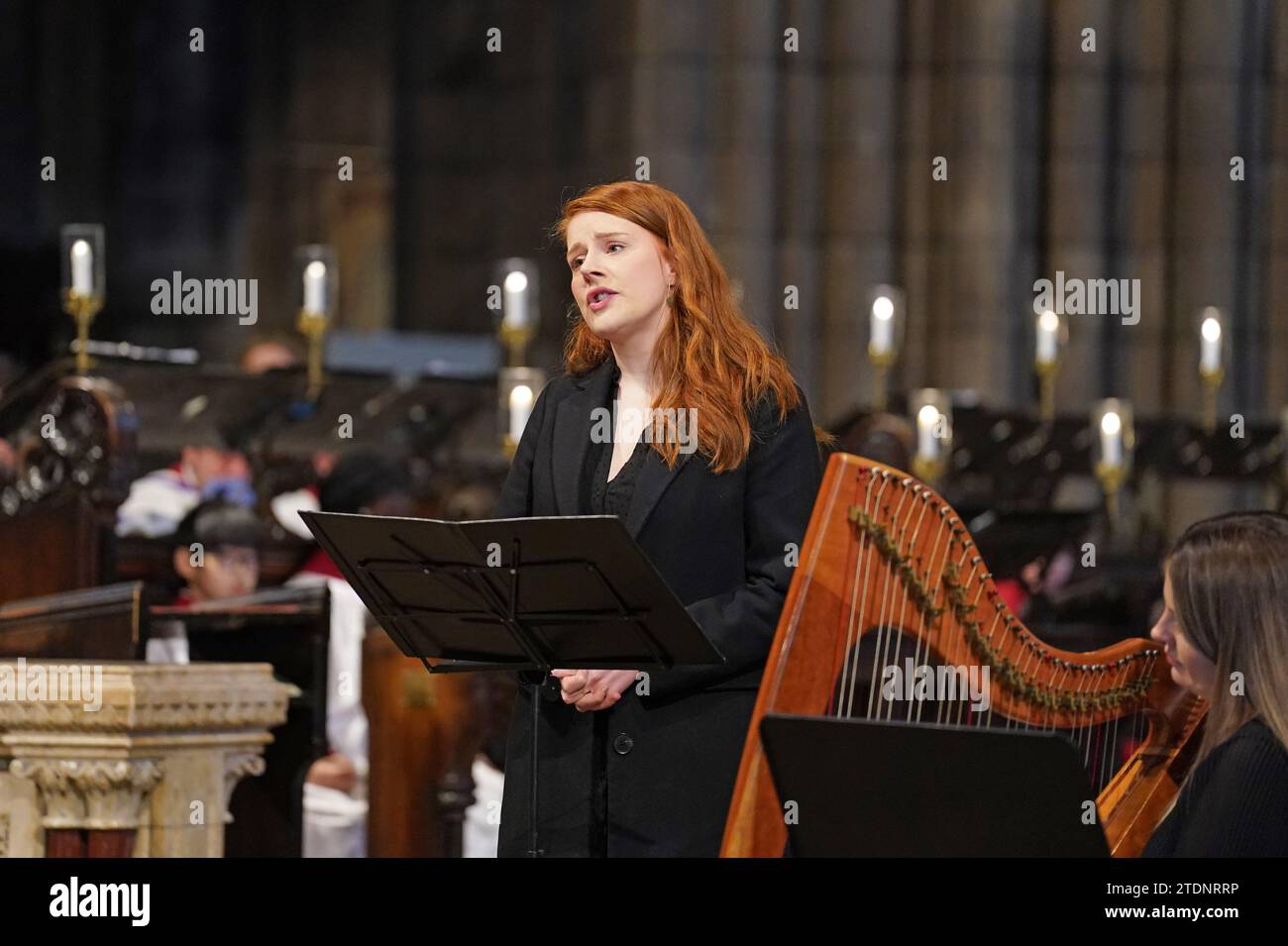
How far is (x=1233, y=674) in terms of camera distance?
11.2 feet

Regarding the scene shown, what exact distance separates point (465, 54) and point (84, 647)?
404 inches

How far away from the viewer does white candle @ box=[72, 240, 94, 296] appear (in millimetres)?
7449

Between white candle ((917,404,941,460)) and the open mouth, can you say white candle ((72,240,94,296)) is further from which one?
the open mouth

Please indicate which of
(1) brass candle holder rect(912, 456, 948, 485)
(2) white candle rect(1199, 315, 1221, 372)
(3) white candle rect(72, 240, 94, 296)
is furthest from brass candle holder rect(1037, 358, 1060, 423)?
(3) white candle rect(72, 240, 94, 296)

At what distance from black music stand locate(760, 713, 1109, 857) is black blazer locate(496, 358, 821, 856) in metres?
0.68

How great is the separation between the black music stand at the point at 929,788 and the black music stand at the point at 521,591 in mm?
424

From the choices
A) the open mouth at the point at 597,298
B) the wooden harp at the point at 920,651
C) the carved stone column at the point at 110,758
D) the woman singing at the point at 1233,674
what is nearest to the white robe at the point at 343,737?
the carved stone column at the point at 110,758

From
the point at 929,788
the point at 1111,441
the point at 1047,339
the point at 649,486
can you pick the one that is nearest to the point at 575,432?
the point at 649,486

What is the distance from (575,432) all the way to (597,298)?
0.27 meters

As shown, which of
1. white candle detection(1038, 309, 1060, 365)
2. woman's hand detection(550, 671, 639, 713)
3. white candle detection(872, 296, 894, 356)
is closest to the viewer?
woman's hand detection(550, 671, 639, 713)

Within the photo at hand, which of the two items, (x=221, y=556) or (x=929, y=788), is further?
(x=221, y=556)

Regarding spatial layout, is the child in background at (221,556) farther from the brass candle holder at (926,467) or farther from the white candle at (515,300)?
the brass candle holder at (926,467)

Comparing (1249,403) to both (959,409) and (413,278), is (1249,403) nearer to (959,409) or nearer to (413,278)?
(959,409)

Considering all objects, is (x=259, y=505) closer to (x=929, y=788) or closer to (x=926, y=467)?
(x=926, y=467)
